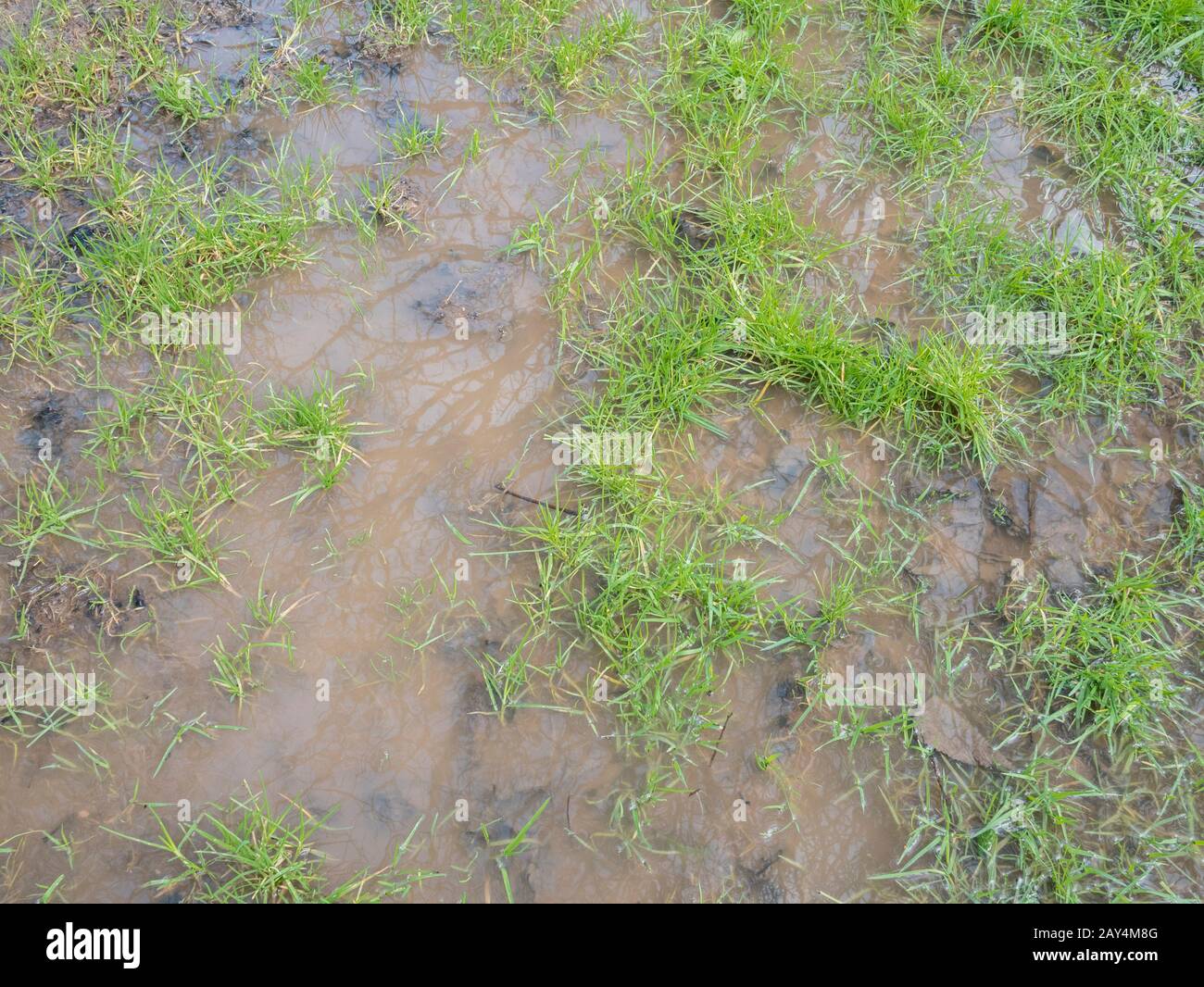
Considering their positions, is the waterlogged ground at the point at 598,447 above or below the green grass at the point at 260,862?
above

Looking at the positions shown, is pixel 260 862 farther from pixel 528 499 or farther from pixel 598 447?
pixel 598 447

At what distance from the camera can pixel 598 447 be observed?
305 centimetres

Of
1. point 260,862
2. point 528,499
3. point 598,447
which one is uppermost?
point 598,447

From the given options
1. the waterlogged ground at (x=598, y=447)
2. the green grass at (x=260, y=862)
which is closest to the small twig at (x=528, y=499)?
the waterlogged ground at (x=598, y=447)

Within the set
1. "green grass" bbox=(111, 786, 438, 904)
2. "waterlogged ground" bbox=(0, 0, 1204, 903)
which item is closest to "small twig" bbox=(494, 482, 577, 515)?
"waterlogged ground" bbox=(0, 0, 1204, 903)

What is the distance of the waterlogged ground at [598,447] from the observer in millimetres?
2623

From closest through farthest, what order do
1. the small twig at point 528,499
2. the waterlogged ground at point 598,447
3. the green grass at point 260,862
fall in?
the green grass at point 260,862
the waterlogged ground at point 598,447
the small twig at point 528,499

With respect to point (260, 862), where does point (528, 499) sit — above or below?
above

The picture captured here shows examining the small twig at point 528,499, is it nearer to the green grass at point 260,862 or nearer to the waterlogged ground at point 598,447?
the waterlogged ground at point 598,447

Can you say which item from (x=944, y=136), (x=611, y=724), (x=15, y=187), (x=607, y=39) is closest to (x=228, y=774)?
(x=611, y=724)

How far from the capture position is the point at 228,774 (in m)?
2.61

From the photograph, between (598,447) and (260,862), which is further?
(598,447)

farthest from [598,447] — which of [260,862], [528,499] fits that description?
[260,862]

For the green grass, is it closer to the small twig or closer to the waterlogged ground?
the waterlogged ground
